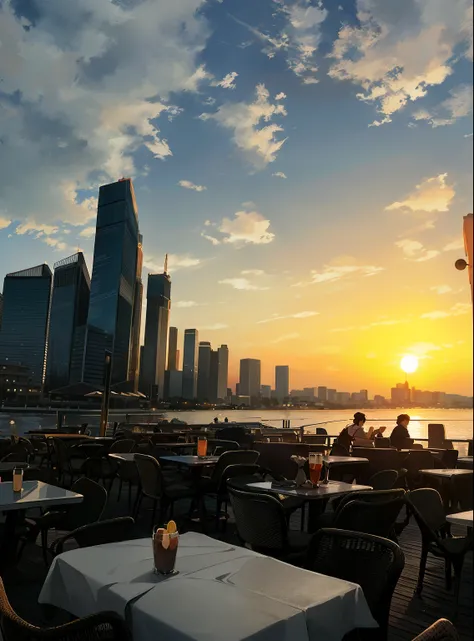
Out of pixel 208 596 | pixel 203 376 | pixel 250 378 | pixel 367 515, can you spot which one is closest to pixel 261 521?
pixel 367 515

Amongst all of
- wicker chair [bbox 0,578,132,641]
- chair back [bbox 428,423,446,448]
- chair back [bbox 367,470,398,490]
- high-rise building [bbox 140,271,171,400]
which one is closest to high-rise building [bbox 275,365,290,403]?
high-rise building [bbox 140,271,171,400]

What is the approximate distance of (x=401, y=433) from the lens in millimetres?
7227

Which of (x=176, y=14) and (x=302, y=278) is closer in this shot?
(x=176, y=14)

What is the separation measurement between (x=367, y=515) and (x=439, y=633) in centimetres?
194

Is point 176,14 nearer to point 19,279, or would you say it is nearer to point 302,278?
point 302,278

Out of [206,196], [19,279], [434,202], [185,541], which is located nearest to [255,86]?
[206,196]

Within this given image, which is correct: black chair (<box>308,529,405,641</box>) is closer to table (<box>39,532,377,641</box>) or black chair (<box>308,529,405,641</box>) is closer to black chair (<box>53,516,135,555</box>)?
table (<box>39,532,377,641</box>)

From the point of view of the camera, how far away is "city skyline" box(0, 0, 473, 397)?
86.2 inches

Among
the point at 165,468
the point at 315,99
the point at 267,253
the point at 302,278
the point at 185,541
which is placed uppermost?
the point at 315,99

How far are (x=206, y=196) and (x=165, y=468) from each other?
4147 millimetres

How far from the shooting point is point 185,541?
6.93 ft

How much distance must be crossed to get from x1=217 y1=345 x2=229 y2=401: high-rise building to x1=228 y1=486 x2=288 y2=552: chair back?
16431 millimetres

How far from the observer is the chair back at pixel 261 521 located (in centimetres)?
296

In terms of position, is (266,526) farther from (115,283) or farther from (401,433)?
(115,283)
